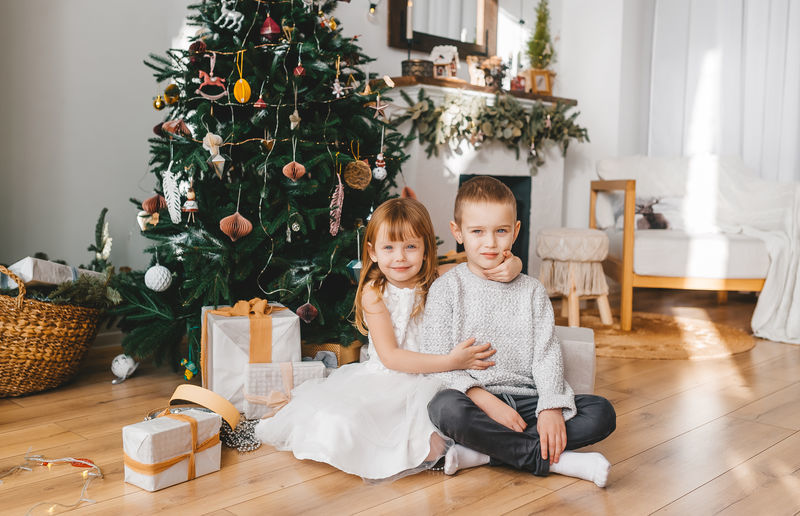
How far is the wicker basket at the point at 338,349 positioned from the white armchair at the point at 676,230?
4.78 ft

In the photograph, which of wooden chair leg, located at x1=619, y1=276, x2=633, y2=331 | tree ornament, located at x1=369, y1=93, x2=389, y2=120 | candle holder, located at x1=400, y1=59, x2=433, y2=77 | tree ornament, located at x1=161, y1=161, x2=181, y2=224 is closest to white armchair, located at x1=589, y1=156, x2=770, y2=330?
wooden chair leg, located at x1=619, y1=276, x2=633, y2=331

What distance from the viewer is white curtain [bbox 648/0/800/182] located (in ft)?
12.8

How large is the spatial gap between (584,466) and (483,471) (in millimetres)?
217

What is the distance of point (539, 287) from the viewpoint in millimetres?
1604

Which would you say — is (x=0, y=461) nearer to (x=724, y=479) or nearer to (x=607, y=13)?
(x=724, y=479)

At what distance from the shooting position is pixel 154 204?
2.08m

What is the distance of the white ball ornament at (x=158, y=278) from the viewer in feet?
6.71

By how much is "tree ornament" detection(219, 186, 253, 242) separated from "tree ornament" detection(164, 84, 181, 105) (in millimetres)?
438

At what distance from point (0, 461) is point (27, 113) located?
4.46 ft

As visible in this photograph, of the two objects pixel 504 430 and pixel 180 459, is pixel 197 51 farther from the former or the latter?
pixel 504 430

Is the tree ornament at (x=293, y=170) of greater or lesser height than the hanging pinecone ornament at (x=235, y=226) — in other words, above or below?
above

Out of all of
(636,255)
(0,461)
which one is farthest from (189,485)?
(636,255)

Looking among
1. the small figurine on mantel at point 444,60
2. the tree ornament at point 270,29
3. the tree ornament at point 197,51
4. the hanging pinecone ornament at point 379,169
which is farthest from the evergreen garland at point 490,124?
the tree ornament at point 197,51

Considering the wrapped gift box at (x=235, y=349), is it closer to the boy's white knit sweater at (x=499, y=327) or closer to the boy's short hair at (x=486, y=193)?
the boy's white knit sweater at (x=499, y=327)
